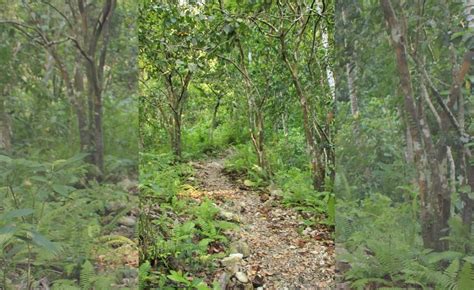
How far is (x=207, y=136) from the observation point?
3.82m

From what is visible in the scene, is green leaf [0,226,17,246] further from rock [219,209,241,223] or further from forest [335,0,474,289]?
rock [219,209,241,223]

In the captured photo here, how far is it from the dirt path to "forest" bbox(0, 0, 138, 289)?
1200 millimetres

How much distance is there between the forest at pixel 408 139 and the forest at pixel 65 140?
0.99 metres

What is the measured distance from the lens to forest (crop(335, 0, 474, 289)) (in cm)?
180

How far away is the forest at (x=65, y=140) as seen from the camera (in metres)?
1.69

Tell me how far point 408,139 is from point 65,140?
144 centimetres

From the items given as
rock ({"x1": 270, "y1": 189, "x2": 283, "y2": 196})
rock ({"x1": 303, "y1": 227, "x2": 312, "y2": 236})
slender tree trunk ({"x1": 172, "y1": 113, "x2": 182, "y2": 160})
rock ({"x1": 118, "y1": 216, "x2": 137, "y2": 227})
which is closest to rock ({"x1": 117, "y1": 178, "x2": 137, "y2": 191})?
rock ({"x1": 118, "y1": 216, "x2": 137, "y2": 227})

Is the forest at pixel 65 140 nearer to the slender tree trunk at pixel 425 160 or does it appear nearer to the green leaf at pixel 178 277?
the green leaf at pixel 178 277

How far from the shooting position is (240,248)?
2965 mm

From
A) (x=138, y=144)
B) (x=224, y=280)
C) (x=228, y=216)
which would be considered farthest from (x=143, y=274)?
(x=138, y=144)

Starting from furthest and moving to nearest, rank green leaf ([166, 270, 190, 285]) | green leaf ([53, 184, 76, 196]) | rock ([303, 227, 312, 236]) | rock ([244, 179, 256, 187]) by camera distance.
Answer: rock ([244, 179, 256, 187]), rock ([303, 227, 312, 236]), green leaf ([166, 270, 190, 285]), green leaf ([53, 184, 76, 196])

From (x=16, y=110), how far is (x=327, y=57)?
2850 mm

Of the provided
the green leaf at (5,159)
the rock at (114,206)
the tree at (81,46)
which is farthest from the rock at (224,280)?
the green leaf at (5,159)

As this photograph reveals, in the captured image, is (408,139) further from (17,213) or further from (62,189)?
(17,213)
